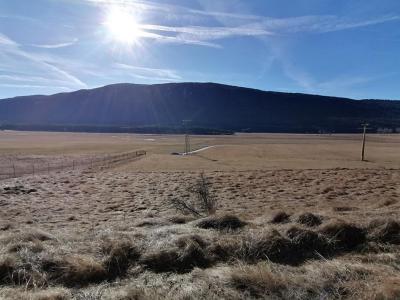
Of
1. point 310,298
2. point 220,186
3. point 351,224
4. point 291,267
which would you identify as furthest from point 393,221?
point 220,186

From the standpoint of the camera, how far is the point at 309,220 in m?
8.09

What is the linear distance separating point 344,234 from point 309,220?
3.56 ft

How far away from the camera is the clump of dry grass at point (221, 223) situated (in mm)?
7844

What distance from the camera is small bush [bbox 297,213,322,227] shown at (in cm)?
794

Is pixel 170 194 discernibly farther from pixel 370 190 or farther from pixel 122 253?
pixel 122 253

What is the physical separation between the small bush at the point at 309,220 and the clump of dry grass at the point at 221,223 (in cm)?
119

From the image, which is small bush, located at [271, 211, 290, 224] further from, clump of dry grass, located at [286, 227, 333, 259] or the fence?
the fence

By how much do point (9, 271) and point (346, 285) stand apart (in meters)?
4.47

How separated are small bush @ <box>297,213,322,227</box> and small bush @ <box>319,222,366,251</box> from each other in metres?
0.65

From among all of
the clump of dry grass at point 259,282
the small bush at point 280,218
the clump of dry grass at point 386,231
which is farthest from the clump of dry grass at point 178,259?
the clump of dry grass at point 386,231

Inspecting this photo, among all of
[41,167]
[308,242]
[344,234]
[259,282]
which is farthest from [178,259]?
[41,167]

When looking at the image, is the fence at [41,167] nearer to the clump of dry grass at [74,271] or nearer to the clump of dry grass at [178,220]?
the clump of dry grass at [178,220]

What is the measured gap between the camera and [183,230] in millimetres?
7242

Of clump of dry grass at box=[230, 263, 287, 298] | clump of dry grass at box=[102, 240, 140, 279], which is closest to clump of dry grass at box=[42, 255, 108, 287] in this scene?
clump of dry grass at box=[102, 240, 140, 279]
